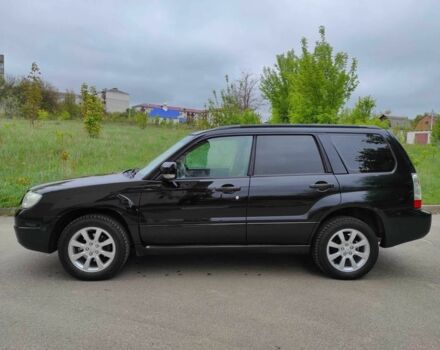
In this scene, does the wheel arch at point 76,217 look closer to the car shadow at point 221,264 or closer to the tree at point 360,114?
the car shadow at point 221,264

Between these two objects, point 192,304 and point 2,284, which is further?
point 2,284

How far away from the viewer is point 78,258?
4.40 meters

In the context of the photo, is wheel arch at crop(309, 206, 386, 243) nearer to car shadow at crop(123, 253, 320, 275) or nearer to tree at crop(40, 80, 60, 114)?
car shadow at crop(123, 253, 320, 275)

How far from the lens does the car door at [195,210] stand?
4.42m

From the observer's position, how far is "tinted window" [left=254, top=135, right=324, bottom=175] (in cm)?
457

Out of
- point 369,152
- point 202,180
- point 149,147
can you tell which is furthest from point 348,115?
point 202,180

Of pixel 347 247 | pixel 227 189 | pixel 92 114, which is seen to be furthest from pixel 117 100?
pixel 347 247

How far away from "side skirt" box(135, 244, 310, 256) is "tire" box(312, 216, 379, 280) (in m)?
0.22

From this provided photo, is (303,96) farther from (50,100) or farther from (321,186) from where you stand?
(50,100)

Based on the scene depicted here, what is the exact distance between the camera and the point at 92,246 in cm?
438

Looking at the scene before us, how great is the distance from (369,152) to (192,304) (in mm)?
2633

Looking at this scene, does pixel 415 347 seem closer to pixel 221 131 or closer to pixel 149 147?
pixel 221 131

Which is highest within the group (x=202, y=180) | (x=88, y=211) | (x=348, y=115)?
(x=348, y=115)

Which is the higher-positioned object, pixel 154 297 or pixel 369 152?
pixel 369 152
